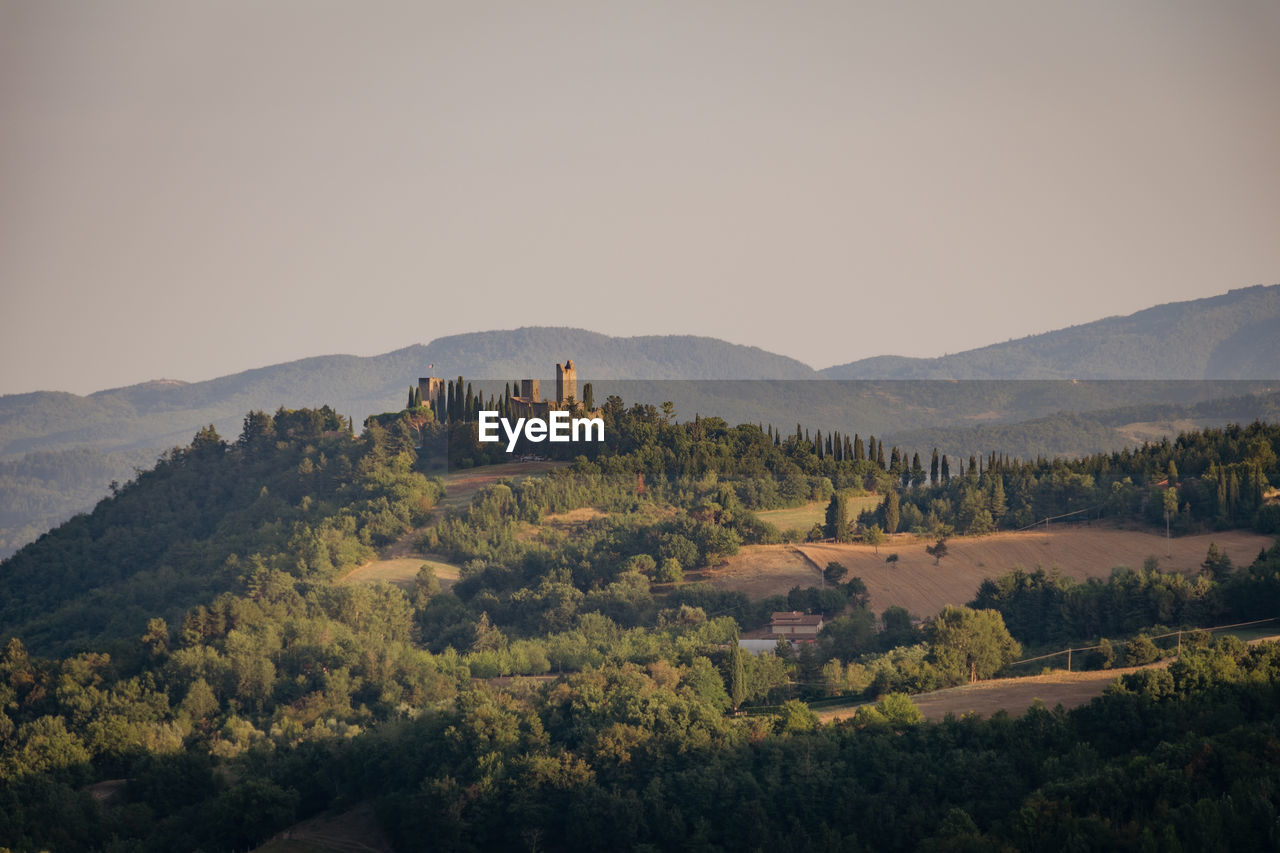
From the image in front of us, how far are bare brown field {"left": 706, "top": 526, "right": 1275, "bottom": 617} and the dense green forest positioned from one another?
1540 mm

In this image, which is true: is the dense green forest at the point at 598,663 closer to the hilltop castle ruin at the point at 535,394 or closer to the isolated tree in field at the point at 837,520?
the isolated tree in field at the point at 837,520

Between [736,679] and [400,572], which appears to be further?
[400,572]

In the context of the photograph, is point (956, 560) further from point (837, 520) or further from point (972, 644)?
point (972, 644)

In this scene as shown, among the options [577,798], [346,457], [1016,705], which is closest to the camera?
[577,798]

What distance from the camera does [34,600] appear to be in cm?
8900

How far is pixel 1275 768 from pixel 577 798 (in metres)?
17.7

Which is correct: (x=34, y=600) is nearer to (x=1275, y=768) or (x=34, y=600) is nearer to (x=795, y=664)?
(x=795, y=664)

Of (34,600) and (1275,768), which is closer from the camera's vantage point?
(1275,768)

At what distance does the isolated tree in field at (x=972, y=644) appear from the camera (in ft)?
169

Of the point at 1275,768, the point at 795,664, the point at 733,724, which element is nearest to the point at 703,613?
the point at 795,664

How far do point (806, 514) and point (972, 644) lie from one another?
33.8m

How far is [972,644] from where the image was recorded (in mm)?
52375

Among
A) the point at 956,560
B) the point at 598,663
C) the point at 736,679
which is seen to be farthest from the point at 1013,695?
the point at 956,560

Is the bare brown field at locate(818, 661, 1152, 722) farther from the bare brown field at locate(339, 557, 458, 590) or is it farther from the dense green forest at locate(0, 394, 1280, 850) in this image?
the bare brown field at locate(339, 557, 458, 590)
